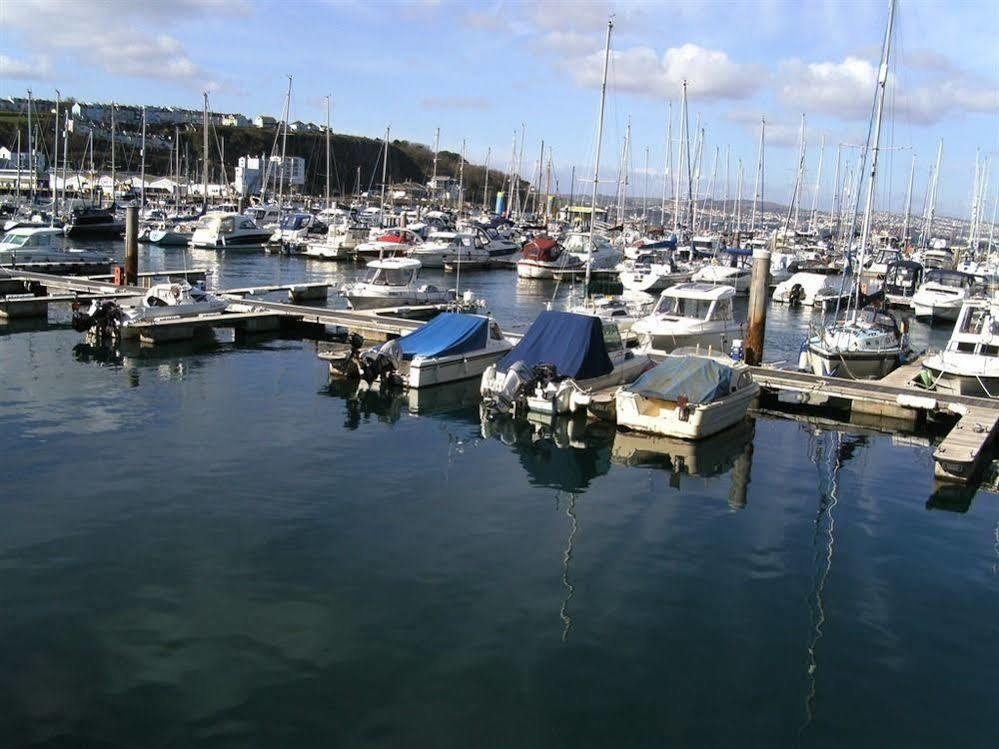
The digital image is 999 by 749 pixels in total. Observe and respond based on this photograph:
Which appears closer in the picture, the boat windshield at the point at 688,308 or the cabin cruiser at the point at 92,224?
the boat windshield at the point at 688,308

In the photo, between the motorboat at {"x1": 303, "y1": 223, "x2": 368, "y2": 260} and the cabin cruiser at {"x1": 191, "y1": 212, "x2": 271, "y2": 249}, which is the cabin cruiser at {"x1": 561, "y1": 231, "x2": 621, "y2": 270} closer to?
the motorboat at {"x1": 303, "y1": 223, "x2": 368, "y2": 260}

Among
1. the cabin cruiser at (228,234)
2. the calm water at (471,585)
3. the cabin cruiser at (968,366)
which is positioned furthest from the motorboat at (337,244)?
the cabin cruiser at (968,366)

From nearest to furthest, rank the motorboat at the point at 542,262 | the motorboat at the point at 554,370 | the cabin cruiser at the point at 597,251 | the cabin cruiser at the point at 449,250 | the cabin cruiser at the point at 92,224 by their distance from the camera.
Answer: the motorboat at the point at 554,370 → the motorboat at the point at 542,262 → the cabin cruiser at the point at 597,251 → the cabin cruiser at the point at 449,250 → the cabin cruiser at the point at 92,224

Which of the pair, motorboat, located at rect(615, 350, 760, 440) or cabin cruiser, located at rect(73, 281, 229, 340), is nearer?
motorboat, located at rect(615, 350, 760, 440)

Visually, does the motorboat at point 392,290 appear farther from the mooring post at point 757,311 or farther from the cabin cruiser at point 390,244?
the cabin cruiser at point 390,244

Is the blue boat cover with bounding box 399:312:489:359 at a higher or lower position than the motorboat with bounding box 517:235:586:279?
lower

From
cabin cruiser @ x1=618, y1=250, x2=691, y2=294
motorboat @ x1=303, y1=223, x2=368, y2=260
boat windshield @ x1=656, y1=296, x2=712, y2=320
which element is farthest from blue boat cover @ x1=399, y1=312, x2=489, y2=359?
motorboat @ x1=303, y1=223, x2=368, y2=260

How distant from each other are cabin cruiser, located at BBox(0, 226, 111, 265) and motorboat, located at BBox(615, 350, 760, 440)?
39.4m

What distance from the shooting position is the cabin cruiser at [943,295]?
162ft

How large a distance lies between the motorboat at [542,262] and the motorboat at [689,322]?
31.6 meters

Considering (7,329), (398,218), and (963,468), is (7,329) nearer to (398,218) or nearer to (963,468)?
(963,468)

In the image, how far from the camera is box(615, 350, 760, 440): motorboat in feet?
71.6

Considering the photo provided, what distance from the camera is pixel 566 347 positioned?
24.9m

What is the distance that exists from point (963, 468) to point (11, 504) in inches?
683
